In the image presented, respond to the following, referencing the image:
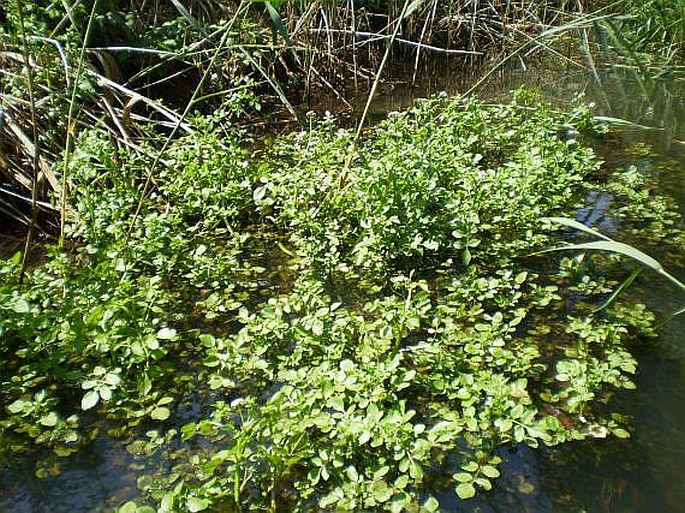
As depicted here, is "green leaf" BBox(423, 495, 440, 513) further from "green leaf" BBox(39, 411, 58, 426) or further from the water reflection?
"green leaf" BBox(39, 411, 58, 426)

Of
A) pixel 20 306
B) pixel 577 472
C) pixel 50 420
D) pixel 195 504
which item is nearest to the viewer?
pixel 195 504

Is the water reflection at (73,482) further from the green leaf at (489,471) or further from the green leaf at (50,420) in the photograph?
the green leaf at (489,471)

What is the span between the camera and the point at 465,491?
1.85 metres

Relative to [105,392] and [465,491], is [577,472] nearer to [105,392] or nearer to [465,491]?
[465,491]

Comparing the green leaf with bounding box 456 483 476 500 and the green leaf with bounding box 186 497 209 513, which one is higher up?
the green leaf with bounding box 186 497 209 513

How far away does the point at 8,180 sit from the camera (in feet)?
13.1

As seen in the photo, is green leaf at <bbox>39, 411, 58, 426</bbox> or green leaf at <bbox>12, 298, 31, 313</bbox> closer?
green leaf at <bbox>39, 411, 58, 426</bbox>

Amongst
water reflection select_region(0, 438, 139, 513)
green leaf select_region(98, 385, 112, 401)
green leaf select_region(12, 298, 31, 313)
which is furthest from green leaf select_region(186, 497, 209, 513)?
green leaf select_region(12, 298, 31, 313)

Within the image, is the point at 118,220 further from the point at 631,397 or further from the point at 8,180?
the point at 631,397

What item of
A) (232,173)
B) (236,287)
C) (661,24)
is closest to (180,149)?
(232,173)

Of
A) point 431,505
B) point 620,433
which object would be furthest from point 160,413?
point 620,433

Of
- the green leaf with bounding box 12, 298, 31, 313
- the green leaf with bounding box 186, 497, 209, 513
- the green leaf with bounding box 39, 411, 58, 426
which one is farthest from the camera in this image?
the green leaf with bounding box 12, 298, 31, 313

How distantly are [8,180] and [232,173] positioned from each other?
152cm

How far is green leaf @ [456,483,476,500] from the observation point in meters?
1.84
